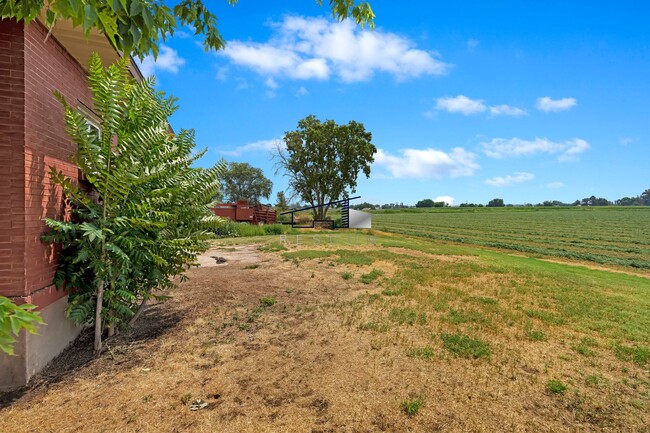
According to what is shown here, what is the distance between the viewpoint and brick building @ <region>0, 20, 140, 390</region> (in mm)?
3855

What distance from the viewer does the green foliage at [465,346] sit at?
4.79 meters

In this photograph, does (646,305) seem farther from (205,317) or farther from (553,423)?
(205,317)

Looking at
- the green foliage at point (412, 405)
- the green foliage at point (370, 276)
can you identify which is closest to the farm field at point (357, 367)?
the green foliage at point (412, 405)

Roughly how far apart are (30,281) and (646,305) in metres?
12.4

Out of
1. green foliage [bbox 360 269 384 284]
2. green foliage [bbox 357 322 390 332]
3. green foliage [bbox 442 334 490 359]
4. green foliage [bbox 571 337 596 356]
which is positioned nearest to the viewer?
green foliage [bbox 442 334 490 359]

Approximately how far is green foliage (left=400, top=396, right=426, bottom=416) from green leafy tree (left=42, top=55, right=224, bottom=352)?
3.52 m

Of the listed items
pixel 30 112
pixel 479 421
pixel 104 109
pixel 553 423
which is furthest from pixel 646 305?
pixel 30 112

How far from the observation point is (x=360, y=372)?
4.23 meters

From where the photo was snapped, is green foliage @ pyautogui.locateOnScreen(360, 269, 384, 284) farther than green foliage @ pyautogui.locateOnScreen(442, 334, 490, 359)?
Yes

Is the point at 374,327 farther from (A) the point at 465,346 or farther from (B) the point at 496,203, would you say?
(B) the point at 496,203

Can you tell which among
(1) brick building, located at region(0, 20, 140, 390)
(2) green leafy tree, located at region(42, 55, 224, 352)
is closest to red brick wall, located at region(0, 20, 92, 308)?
(1) brick building, located at region(0, 20, 140, 390)

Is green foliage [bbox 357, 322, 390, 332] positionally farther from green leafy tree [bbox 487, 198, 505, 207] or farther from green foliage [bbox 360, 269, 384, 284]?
green leafy tree [bbox 487, 198, 505, 207]

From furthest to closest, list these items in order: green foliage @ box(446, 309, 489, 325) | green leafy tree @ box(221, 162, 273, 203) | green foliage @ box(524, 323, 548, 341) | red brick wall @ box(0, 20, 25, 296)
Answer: green leafy tree @ box(221, 162, 273, 203) < green foliage @ box(446, 309, 489, 325) < green foliage @ box(524, 323, 548, 341) < red brick wall @ box(0, 20, 25, 296)

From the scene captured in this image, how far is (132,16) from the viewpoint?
96.3 inches
